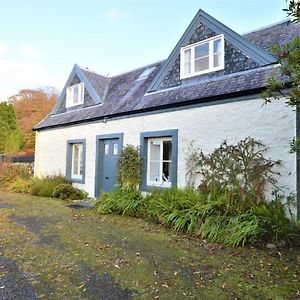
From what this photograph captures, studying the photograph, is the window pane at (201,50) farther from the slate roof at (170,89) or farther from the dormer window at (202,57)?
the slate roof at (170,89)

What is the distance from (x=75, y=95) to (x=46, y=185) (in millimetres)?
5269

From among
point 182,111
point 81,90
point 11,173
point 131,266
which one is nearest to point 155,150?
point 182,111

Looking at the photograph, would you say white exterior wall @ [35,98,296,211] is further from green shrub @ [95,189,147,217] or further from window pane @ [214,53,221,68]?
window pane @ [214,53,221,68]

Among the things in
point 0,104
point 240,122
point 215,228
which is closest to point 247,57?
point 240,122

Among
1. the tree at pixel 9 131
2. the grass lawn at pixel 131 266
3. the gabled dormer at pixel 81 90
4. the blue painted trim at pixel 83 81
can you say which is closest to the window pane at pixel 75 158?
the gabled dormer at pixel 81 90

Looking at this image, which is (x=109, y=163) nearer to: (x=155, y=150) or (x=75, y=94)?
(x=155, y=150)

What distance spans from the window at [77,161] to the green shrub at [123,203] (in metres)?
4.25

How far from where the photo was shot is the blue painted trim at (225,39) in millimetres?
8219

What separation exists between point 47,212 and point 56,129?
7.05 metres

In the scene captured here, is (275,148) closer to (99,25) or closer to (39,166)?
(99,25)

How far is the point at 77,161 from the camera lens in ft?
46.6

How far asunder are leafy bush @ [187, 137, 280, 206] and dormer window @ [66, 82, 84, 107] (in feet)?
28.9

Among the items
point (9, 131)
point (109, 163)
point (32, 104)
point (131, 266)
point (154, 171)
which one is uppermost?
point (32, 104)

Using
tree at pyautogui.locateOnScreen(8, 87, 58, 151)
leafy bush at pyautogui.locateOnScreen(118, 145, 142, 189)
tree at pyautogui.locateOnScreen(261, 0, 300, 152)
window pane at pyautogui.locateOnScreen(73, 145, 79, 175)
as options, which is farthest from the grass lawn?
tree at pyautogui.locateOnScreen(8, 87, 58, 151)
